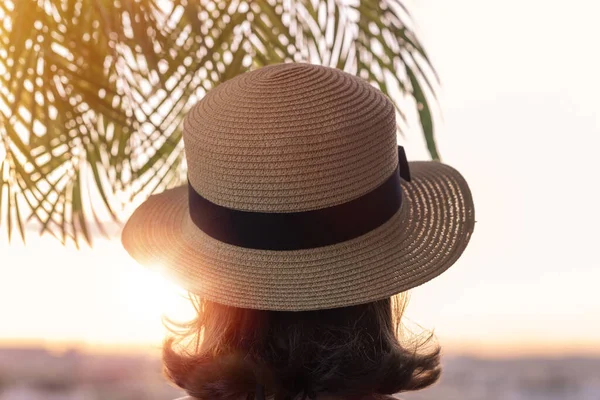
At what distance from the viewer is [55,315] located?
16.5 feet

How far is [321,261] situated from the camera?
107 cm

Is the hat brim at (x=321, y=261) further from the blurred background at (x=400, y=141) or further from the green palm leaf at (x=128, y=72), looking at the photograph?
the green palm leaf at (x=128, y=72)

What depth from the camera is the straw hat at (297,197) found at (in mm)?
1035

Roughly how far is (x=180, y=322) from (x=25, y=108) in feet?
2.69

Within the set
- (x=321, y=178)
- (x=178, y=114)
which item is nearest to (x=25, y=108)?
(x=178, y=114)

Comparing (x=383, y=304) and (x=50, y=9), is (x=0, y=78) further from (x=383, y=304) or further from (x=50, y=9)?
(x=383, y=304)

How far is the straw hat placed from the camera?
1.04 meters

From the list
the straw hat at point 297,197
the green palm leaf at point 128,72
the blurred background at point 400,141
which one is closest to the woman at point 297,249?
the straw hat at point 297,197

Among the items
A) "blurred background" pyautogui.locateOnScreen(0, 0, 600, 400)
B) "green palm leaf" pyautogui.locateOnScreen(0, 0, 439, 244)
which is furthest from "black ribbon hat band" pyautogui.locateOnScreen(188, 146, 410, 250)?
"green palm leaf" pyautogui.locateOnScreen(0, 0, 439, 244)

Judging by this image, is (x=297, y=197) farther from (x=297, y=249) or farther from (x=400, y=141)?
(x=400, y=141)

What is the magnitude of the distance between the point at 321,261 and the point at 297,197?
0.30 feet

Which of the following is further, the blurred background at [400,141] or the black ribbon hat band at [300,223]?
the blurred background at [400,141]

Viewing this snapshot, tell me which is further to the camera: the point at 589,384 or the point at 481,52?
the point at 481,52

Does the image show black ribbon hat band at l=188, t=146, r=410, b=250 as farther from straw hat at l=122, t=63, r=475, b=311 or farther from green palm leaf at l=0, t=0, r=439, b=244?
green palm leaf at l=0, t=0, r=439, b=244
